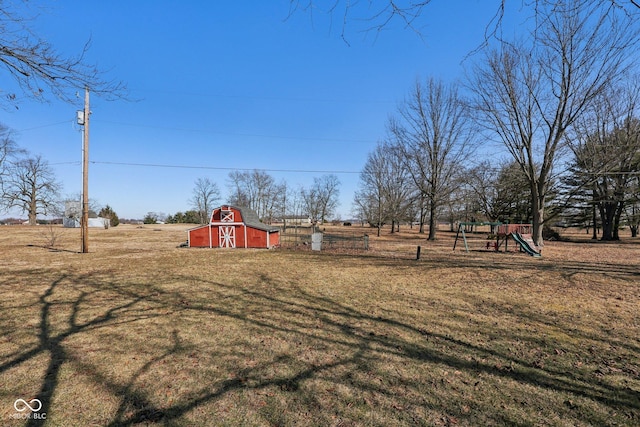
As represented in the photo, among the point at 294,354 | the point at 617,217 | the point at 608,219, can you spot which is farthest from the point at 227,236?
the point at 617,217

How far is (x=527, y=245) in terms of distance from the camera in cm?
1603

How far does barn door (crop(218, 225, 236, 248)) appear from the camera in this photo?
2106 cm

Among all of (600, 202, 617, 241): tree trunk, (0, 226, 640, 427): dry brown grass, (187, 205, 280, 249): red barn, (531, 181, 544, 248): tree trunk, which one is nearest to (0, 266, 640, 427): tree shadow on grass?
(0, 226, 640, 427): dry brown grass

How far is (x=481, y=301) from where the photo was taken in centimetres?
671

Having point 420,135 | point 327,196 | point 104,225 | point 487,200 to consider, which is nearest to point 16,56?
point 420,135

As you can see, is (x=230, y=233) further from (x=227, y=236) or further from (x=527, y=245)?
(x=527, y=245)

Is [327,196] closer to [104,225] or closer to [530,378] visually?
[104,225]

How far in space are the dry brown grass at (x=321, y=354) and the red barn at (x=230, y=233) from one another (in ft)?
41.9

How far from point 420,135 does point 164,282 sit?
25.7m

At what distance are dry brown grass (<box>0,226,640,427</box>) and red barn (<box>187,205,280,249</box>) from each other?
12.8 m

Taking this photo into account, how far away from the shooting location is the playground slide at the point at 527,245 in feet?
50.0

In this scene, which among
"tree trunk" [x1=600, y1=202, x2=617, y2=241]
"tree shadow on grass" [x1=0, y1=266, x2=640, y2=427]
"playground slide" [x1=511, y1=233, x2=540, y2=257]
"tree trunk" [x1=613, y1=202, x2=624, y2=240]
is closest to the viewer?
"tree shadow on grass" [x1=0, y1=266, x2=640, y2=427]

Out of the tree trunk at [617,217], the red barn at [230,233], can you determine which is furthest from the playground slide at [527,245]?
the tree trunk at [617,217]

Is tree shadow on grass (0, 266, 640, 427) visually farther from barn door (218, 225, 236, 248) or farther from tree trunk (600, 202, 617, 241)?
tree trunk (600, 202, 617, 241)
